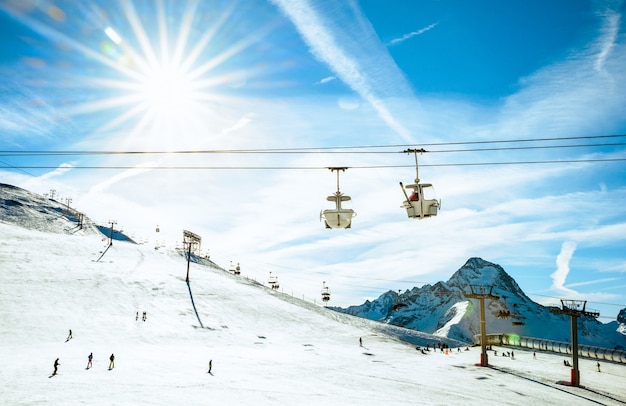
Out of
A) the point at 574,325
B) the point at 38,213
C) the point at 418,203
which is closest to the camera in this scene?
the point at 418,203

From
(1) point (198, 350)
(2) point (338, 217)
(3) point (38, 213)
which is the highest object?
(3) point (38, 213)

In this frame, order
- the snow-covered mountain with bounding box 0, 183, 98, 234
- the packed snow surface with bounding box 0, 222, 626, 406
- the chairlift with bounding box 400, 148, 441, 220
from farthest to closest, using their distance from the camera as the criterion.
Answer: the snow-covered mountain with bounding box 0, 183, 98, 234 → the packed snow surface with bounding box 0, 222, 626, 406 → the chairlift with bounding box 400, 148, 441, 220

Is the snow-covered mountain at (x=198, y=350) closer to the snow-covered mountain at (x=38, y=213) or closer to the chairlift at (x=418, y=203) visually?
the chairlift at (x=418, y=203)

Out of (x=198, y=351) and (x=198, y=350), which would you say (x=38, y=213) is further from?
(x=198, y=351)

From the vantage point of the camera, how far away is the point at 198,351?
1523 inches

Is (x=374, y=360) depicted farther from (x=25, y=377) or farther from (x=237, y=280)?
(x=237, y=280)

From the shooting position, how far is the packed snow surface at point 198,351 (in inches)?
948

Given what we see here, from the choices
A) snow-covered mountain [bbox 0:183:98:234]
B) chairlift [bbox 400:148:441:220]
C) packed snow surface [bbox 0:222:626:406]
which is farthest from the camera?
snow-covered mountain [bbox 0:183:98:234]

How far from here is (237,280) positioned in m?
83.0

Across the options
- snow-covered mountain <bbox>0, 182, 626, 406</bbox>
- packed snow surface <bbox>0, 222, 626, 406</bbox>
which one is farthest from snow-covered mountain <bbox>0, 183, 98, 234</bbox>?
packed snow surface <bbox>0, 222, 626, 406</bbox>

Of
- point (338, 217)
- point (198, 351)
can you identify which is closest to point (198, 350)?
point (198, 351)

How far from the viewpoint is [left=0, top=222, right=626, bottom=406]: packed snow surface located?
948 inches

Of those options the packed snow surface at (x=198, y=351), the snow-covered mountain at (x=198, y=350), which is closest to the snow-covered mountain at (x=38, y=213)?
the snow-covered mountain at (x=198, y=350)

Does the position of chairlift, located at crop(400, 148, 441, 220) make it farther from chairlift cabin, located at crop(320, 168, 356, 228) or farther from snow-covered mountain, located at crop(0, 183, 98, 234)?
snow-covered mountain, located at crop(0, 183, 98, 234)
